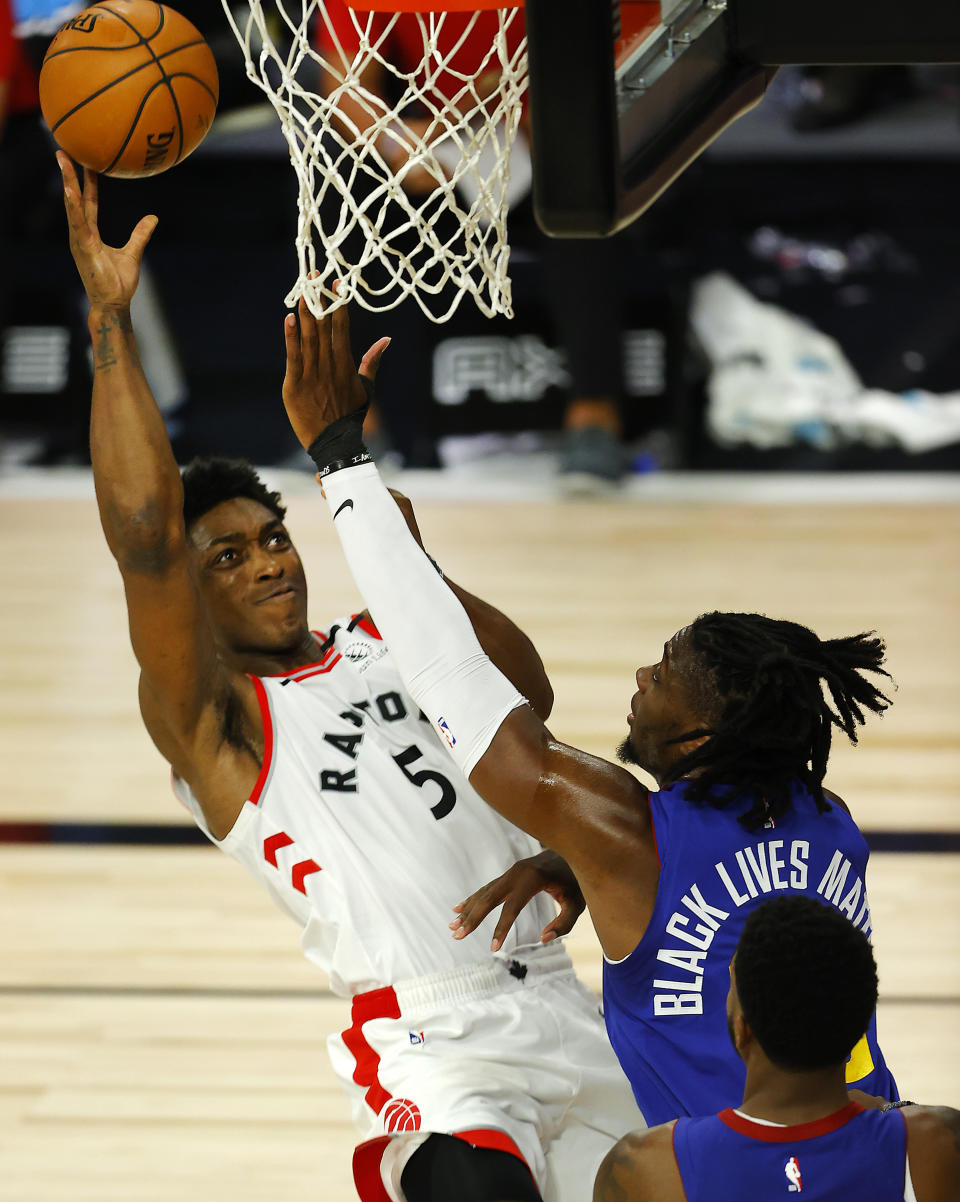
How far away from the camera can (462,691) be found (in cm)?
242

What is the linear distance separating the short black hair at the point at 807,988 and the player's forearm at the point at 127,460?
1.20 m

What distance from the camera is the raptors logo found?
104 inches

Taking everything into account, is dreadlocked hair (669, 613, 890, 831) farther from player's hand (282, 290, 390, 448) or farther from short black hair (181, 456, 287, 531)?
short black hair (181, 456, 287, 531)

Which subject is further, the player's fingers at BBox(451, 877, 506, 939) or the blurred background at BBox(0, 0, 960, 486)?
the blurred background at BBox(0, 0, 960, 486)

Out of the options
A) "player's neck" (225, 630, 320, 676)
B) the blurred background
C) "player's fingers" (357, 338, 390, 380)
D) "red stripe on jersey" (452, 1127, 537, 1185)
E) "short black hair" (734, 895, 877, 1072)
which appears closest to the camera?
"short black hair" (734, 895, 877, 1072)

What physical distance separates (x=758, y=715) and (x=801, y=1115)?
61 centimetres

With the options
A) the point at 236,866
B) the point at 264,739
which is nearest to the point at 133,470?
the point at 264,739

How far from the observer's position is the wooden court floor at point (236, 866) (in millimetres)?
3527

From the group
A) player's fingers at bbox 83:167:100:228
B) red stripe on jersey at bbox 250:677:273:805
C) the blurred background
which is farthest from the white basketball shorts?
the blurred background

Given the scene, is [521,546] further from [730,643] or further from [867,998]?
[867,998]

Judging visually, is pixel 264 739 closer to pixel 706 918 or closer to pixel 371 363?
pixel 371 363

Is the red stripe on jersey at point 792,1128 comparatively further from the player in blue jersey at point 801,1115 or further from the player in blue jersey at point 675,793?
the player in blue jersey at point 675,793

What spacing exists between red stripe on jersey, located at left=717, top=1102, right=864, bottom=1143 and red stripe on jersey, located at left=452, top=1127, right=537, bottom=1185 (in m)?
0.67

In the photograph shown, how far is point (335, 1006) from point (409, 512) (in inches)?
62.2
